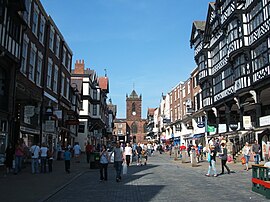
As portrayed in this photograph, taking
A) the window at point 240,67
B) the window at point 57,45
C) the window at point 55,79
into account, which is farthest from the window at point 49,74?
the window at point 240,67

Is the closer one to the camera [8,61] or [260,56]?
[8,61]

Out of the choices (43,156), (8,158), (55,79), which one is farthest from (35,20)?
(8,158)

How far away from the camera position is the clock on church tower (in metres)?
125

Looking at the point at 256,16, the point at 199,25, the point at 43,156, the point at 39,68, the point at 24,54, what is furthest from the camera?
the point at 199,25

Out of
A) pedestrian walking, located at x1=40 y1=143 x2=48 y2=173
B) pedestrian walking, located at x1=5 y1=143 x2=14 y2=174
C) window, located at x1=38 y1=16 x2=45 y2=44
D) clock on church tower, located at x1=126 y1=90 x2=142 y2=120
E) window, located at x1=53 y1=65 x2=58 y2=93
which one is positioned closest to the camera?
pedestrian walking, located at x1=5 y1=143 x2=14 y2=174

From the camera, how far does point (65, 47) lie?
3388 centimetres

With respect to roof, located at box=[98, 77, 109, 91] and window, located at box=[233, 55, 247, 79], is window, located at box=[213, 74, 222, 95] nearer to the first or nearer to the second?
window, located at box=[233, 55, 247, 79]

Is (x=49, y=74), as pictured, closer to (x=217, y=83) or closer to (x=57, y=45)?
(x=57, y=45)

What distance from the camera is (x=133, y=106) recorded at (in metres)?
126

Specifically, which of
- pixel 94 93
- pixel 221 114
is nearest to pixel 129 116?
pixel 94 93

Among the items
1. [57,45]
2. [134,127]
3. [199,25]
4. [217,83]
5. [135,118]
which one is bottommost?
[134,127]

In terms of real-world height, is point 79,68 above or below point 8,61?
above

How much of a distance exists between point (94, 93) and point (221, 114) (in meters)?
24.5

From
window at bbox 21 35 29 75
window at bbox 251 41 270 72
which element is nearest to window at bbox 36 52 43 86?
window at bbox 21 35 29 75
